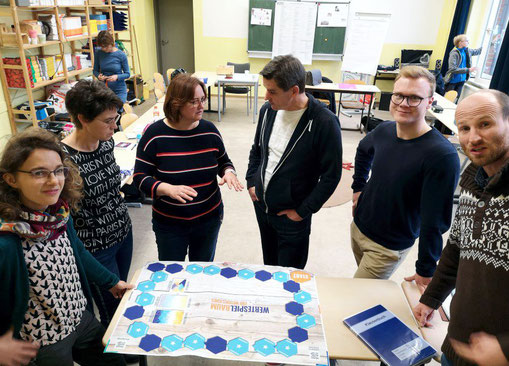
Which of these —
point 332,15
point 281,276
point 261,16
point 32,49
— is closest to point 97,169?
point 281,276

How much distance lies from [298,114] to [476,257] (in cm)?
106

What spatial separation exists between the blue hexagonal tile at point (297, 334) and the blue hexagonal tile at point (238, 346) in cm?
17

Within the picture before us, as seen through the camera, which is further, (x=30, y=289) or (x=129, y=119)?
(x=129, y=119)

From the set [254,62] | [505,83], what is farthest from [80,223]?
[254,62]

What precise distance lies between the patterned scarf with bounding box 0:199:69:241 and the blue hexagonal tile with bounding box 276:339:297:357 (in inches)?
35.2

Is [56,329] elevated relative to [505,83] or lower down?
lower down

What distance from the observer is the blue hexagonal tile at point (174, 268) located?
5.34ft

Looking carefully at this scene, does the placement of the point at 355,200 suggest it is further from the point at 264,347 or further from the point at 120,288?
the point at 120,288

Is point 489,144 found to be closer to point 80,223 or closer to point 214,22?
point 80,223

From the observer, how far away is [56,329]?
1281 mm

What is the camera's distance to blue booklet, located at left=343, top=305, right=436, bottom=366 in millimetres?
1262

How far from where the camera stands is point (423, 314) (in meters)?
1.42

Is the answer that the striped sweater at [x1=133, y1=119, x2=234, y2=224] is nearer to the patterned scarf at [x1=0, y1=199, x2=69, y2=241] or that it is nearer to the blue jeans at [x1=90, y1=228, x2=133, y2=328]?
the blue jeans at [x1=90, y1=228, x2=133, y2=328]

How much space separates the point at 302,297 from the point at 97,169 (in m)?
1.11
